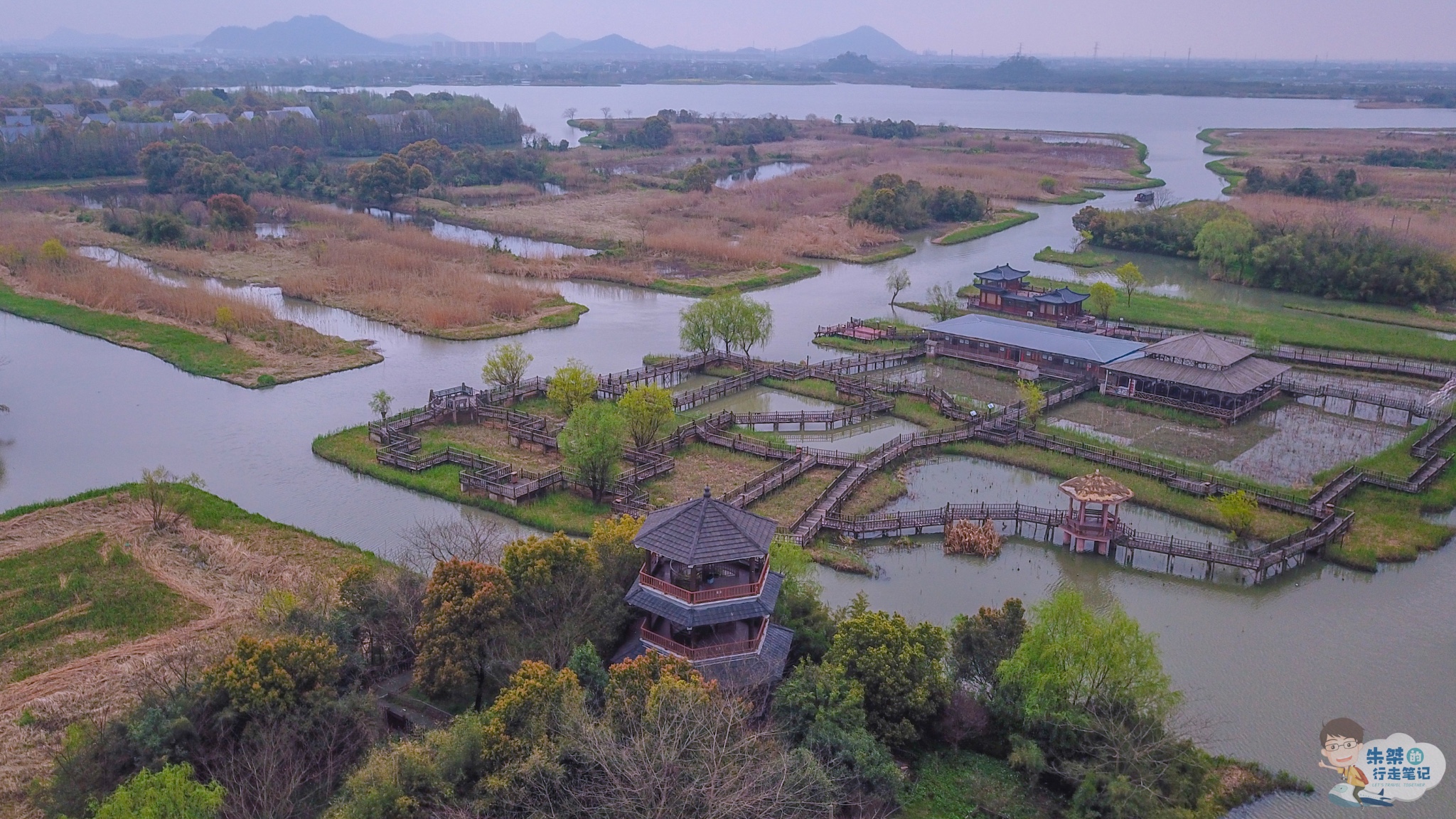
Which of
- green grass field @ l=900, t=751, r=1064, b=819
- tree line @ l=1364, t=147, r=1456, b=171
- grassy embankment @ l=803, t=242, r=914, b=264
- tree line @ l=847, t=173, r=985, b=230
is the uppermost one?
tree line @ l=1364, t=147, r=1456, b=171

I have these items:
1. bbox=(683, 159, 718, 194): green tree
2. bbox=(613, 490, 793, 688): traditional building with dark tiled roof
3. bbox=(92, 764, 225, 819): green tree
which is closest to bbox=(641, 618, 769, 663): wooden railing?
bbox=(613, 490, 793, 688): traditional building with dark tiled roof

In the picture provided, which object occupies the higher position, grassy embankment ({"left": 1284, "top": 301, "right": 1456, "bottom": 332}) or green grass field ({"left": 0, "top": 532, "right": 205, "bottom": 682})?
grassy embankment ({"left": 1284, "top": 301, "right": 1456, "bottom": 332})

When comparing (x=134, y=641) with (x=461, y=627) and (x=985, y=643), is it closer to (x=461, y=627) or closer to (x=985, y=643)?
(x=461, y=627)

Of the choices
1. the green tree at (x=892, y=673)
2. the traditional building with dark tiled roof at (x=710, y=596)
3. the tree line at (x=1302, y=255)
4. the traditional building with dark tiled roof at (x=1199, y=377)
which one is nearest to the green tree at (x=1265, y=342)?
the traditional building with dark tiled roof at (x=1199, y=377)

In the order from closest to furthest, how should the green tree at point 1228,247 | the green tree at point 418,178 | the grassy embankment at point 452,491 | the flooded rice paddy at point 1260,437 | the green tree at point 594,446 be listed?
the grassy embankment at point 452,491 < the green tree at point 594,446 < the flooded rice paddy at point 1260,437 < the green tree at point 1228,247 < the green tree at point 418,178

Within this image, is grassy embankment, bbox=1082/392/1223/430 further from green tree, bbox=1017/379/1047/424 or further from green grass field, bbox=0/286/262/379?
green grass field, bbox=0/286/262/379

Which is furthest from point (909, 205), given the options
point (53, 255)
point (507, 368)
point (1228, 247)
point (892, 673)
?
point (892, 673)

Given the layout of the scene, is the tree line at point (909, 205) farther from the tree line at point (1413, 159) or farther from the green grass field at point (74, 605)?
the green grass field at point (74, 605)
